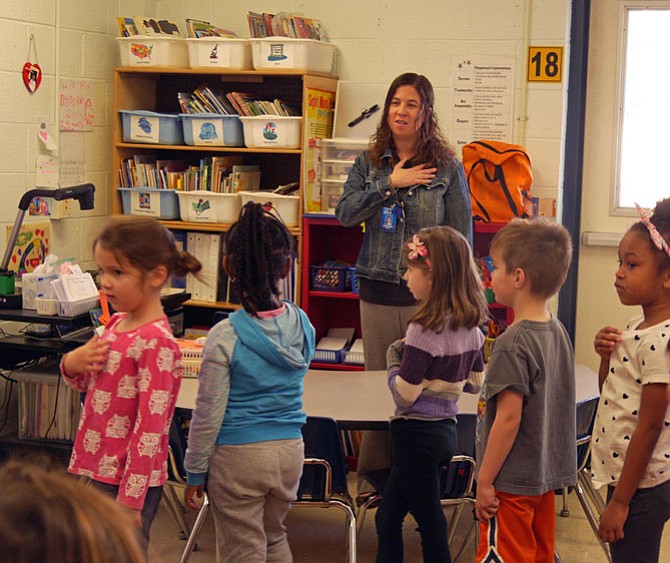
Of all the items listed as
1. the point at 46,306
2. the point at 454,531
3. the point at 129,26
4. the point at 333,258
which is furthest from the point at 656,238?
the point at 129,26

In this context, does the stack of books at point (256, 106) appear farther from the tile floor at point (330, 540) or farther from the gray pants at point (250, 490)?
the gray pants at point (250, 490)

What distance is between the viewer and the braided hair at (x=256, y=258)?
2.25m

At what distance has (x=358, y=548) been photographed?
10.9ft

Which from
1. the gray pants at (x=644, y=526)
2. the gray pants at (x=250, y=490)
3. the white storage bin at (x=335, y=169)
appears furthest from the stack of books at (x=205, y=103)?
the gray pants at (x=644, y=526)

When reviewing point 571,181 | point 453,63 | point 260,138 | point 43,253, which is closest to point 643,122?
point 571,181

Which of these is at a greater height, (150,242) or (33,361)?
(150,242)

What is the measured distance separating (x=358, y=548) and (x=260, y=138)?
6.23ft

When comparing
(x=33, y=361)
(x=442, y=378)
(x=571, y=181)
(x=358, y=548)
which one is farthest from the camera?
(x=571, y=181)

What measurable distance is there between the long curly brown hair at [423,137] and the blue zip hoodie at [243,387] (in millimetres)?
1288

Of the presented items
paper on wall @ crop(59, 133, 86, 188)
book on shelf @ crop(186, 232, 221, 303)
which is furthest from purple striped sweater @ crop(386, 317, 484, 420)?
paper on wall @ crop(59, 133, 86, 188)

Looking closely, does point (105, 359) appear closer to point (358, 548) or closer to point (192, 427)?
point (192, 427)

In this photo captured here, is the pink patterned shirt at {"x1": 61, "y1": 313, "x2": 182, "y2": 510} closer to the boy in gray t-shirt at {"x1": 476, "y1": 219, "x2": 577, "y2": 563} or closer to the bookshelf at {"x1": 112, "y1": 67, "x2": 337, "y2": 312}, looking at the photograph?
the boy in gray t-shirt at {"x1": 476, "y1": 219, "x2": 577, "y2": 563}

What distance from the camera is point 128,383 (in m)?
2.11

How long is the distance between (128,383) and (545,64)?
9.28ft
